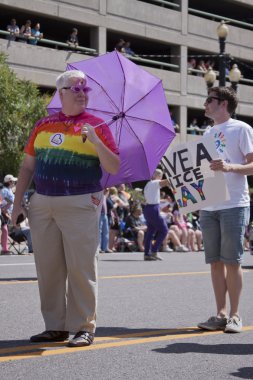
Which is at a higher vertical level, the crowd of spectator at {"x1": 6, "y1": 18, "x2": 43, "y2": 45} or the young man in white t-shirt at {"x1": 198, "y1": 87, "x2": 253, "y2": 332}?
the crowd of spectator at {"x1": 6, "y1": 18, "x2": 43, "y2": 45}

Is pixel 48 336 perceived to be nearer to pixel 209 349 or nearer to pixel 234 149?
pixel 209 349

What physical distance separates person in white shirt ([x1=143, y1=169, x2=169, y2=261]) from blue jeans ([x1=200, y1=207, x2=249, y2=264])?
9670 mm

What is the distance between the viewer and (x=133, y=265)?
15.5m

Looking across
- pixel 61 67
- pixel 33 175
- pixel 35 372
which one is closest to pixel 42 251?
pixel 33 175

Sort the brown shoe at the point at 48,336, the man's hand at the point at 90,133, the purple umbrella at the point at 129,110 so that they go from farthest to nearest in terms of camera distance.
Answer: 1. the purple umbrella at the point at 129,110
2. the brown shoe at the point at 48,336
3. the man's hand at the point at 90,133

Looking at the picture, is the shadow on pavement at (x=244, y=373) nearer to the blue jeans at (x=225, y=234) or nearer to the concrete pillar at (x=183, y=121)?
the blue jeans at (x=225, y=234)

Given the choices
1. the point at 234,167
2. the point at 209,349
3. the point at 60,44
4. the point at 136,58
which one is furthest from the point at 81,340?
the point at 136,58

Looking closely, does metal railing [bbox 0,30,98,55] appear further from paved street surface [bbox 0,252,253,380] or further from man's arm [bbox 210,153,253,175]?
man's arm [bbox 210,153,253,175]

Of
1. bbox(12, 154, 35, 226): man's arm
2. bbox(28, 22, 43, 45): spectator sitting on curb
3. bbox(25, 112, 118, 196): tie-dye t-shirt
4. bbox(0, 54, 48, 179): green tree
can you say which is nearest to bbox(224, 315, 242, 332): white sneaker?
bbox(25, 112, 118, 196): tie-dye t-shirt

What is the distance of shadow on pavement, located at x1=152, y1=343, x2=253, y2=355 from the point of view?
6.25 metres

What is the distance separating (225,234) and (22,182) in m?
1.78

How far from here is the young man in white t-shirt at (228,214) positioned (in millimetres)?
7230

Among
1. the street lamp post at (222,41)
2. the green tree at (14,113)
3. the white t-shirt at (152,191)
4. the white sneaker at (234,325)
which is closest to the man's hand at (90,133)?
the white sneaker at (234,325)

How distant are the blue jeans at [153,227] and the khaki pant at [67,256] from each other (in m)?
11.0
